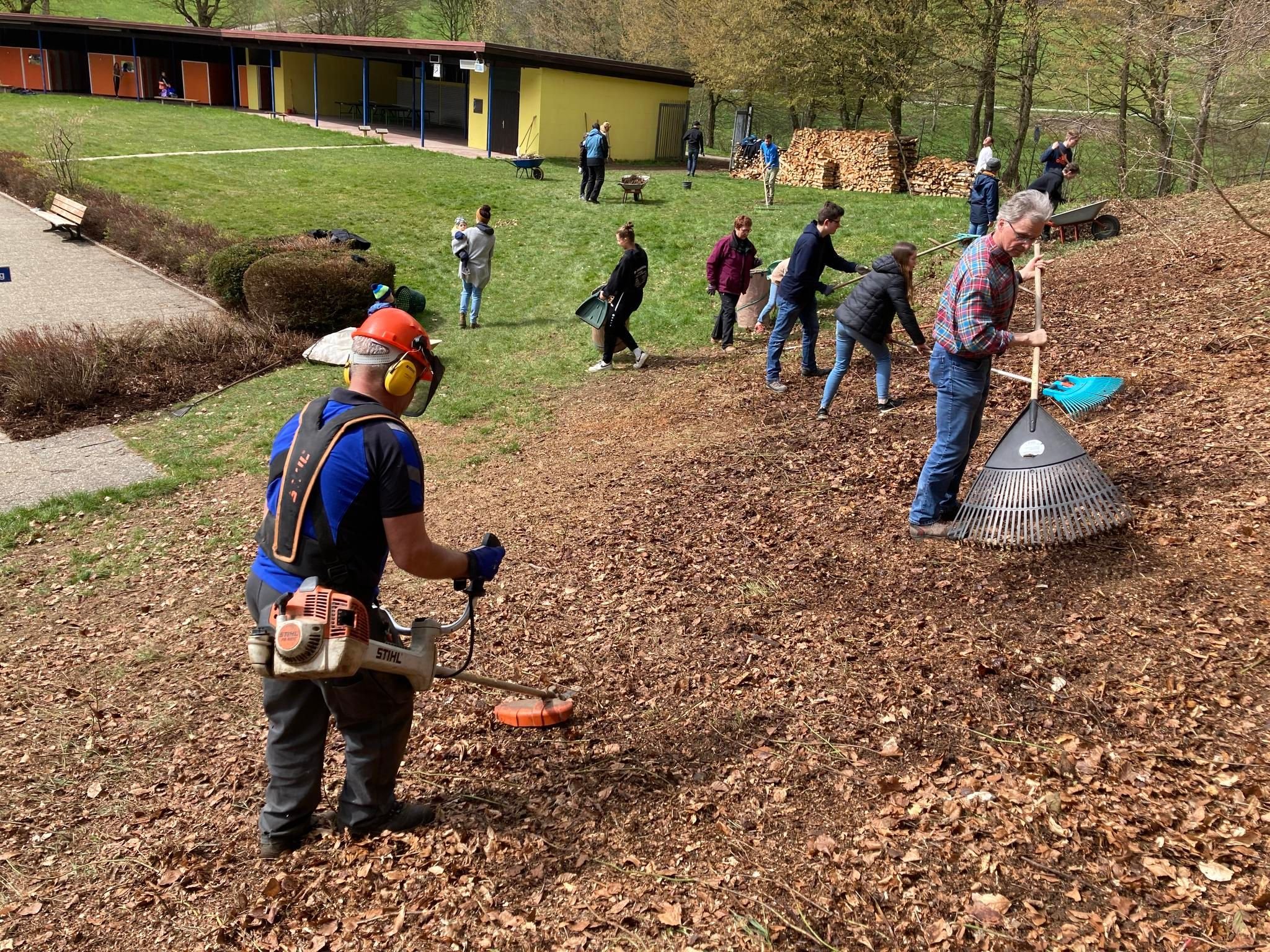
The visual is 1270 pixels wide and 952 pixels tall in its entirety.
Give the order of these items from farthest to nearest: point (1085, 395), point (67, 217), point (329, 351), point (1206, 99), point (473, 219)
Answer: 1. point (473, 219)
2. point (67, 217)
3. point (1206, 99)
4. point (329, 351)
5. point (1085, 395)

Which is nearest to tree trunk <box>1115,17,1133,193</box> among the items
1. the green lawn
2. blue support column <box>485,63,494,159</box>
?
the green lawn

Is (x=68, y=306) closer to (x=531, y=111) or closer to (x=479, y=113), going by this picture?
(x=531, y=111)

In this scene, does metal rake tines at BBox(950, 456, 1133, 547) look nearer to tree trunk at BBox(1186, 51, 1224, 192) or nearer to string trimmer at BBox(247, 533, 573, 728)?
tree trunk at BBox(1186, 51, 1224, 192)

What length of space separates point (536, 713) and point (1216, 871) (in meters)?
2.77

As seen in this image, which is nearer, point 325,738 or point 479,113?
point 325,738

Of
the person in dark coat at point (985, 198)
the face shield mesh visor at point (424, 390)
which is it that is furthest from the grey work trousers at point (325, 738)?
the person in dark coat at point (985, 198)

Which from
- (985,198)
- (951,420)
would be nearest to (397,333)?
(951,420)

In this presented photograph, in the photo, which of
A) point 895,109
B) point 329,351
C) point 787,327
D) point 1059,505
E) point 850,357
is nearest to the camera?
point 1059,505

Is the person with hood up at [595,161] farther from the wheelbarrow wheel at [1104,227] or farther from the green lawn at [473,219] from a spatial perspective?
the wheelbarrow wheel at [1104,227]

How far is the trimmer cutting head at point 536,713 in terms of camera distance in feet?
14.4

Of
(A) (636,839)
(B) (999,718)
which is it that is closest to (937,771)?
(B) (999,718)

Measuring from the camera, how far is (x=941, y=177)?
23.1 meters

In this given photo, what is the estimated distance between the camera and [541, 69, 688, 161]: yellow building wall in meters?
29.4

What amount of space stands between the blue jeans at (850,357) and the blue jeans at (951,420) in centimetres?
256
